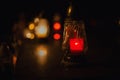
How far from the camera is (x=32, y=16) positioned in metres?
36.3

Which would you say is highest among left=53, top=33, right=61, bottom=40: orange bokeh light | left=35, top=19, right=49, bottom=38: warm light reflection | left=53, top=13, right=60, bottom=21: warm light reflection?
left=53, top=13, right=60, bottom=21: warm light reflection

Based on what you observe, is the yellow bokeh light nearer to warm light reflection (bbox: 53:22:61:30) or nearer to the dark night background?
the dark night background

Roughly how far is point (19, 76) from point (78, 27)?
2653 mm

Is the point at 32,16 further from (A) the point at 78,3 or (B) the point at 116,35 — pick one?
(A) the point at 78,3

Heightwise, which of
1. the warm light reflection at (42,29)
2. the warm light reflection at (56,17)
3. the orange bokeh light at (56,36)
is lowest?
the orange bokeh light at (56,36)

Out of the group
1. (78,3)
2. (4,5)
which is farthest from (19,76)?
(4,5)

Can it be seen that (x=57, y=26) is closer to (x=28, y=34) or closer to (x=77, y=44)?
(x=28, y=34)

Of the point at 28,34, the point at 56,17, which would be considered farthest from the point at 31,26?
the point at 56,17

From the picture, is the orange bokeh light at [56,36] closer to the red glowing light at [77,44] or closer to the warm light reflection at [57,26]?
the warm light reflection at [57,26]

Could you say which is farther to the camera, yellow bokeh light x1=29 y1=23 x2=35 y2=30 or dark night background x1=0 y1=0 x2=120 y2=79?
yellow bokeh light x1=29 y1=23 x2=35 y2=30

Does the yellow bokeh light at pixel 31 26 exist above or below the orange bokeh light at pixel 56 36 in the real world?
above

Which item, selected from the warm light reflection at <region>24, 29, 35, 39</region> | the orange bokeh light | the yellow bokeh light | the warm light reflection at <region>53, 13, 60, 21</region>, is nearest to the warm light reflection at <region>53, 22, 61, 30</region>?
the orange bokeh light

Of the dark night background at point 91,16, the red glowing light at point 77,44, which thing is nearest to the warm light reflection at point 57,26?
the dark night background at point 91,16

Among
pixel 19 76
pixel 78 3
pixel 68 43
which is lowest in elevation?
pixel 19 76
